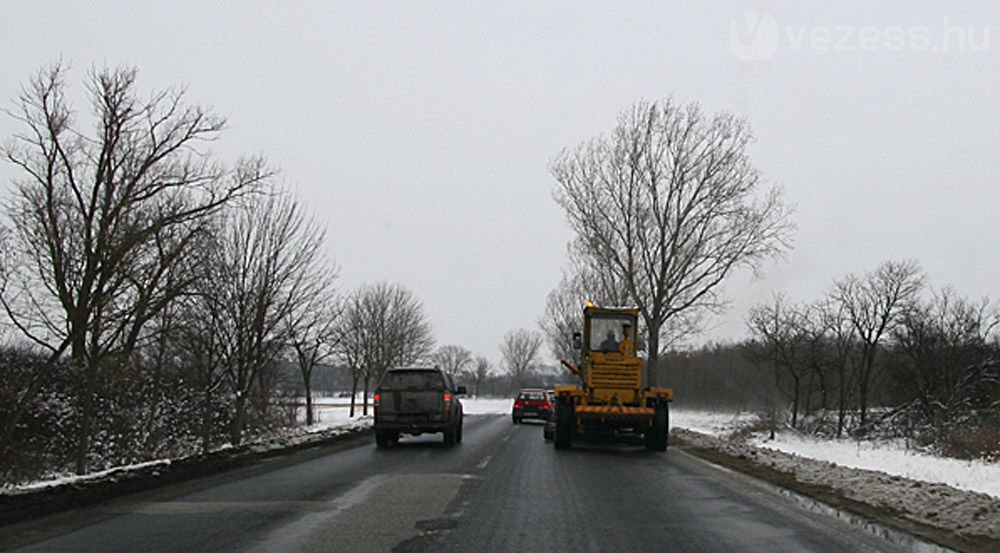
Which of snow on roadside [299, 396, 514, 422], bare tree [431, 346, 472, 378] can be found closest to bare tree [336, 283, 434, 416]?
snow on roadside [299, 396, 514, 422]

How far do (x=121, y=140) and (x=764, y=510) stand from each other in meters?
12.1

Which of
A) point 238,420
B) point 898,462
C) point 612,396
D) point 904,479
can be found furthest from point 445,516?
point 238,420

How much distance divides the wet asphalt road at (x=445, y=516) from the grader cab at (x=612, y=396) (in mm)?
5213

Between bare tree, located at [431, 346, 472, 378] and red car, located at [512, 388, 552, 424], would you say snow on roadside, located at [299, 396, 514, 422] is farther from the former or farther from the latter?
bare tree, located at [431, 346, 472, 378]

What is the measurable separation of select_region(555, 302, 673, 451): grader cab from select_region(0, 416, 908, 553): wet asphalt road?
5.21 meters

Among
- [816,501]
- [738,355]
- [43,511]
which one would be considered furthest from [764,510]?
[738,355]

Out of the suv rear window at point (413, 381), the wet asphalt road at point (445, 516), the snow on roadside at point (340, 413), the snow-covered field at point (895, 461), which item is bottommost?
the snow on roadside at point (340, 413)

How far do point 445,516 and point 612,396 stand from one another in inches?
490

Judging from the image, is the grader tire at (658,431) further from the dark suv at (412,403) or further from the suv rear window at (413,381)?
the suv rear window at (413,381)

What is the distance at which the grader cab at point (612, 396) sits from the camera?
21578 mm

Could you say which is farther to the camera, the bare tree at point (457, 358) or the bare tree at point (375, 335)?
the bare tree at point (457, 358)

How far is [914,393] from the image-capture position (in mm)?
35188

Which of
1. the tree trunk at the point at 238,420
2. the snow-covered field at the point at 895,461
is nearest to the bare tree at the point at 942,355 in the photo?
the snow-covered field at the point at 895,461

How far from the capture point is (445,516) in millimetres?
9883
